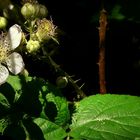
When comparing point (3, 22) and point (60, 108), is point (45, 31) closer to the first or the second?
point (3, 22)

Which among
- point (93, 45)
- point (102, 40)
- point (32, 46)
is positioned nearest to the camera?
point (32, 46)

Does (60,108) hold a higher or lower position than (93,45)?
higher

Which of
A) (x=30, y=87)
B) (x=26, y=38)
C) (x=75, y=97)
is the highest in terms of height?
(x=26, y=38)

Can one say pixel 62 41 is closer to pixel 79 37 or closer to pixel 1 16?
pixel 79 37

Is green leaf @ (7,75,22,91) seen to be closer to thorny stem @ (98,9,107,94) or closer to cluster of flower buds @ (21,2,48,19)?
cluster of flower buds @ (21,2,48,19)

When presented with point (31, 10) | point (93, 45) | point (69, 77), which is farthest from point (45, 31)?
point (93, 45)

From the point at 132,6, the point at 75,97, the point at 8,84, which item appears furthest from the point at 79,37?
the point at 8,84

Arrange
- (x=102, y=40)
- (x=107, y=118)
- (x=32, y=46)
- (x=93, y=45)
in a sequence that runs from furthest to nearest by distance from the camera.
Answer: (x=93, y=45) < (x=102, y=40) < (x=107, y=118) < (x=32, y=46)
